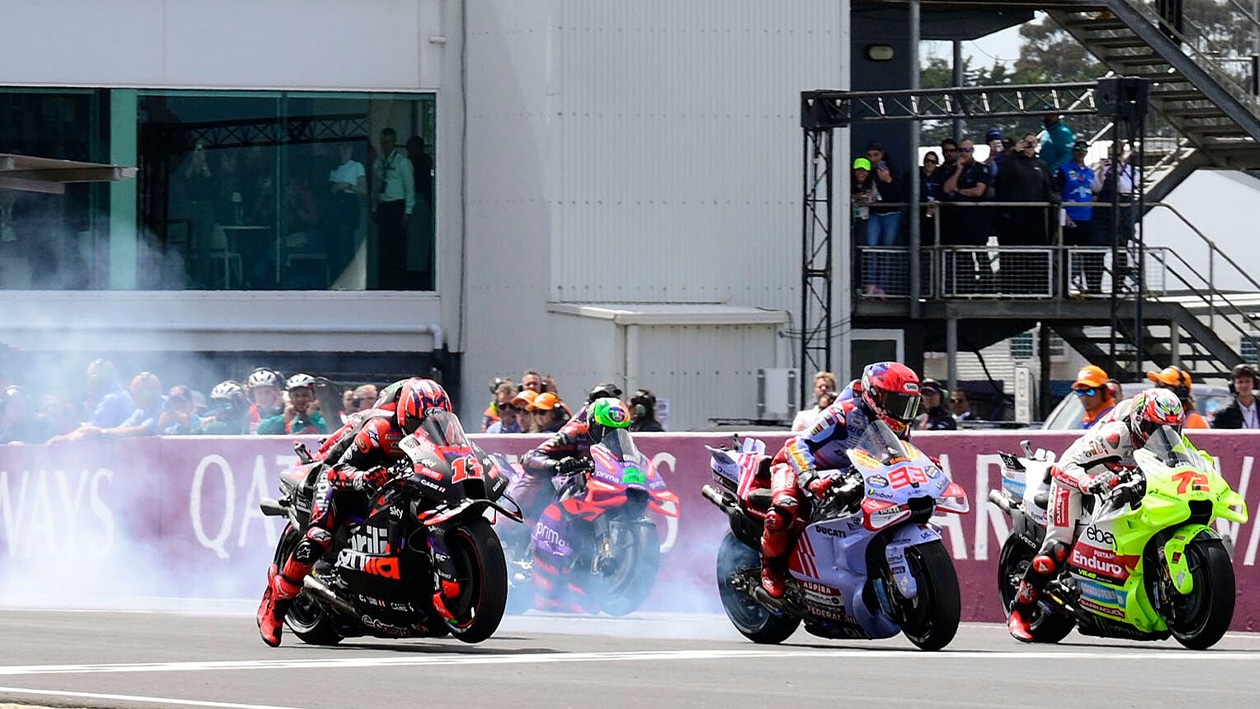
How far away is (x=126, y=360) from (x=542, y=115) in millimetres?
6377

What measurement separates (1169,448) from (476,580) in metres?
4.11

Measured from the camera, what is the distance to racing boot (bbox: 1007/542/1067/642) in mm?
13211

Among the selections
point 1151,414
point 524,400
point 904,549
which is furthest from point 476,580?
point 524,400

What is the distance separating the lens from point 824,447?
12.9 metres

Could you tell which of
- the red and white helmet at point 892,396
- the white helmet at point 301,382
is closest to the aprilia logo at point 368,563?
the red and white helmet at point 892,396

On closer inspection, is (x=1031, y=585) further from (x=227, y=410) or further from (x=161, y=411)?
(x=161, y=411)

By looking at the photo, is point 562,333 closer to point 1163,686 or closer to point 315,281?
point 315,281

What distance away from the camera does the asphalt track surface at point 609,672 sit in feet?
31.7

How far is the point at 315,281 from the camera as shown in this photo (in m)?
30.0

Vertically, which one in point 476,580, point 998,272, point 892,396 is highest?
point 998,272

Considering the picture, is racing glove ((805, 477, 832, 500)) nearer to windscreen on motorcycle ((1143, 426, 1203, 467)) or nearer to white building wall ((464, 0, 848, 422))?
windscreen on motorcycle ((1143, 426, 1203, 467))

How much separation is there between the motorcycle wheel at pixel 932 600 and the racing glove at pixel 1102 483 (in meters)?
1.35

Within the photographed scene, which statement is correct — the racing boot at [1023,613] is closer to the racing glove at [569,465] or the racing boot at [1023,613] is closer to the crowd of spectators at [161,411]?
the racing glove at [569,465]

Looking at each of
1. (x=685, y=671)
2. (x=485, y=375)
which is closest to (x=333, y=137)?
(x=485, y=375)
